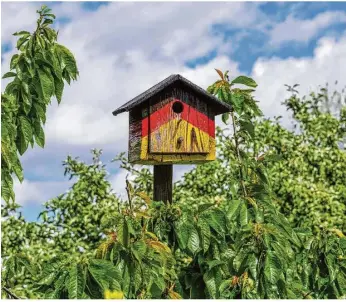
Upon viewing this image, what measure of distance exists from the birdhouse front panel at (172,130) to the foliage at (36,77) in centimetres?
40

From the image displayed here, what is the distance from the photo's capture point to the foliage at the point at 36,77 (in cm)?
279

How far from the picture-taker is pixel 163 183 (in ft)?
10.00

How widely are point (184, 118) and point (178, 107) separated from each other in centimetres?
7

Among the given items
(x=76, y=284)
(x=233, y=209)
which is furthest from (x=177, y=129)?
(x=76, y=284)

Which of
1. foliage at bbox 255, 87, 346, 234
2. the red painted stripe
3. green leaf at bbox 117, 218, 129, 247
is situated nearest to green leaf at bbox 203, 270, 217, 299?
green leaf at bbox 117, 218, 129, 247

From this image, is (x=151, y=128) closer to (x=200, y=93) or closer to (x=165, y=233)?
(x=200, y=93)

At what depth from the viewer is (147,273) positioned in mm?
2494

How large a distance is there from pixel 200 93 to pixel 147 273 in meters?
0.97

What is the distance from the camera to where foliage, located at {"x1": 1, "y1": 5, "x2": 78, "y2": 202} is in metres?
2.79

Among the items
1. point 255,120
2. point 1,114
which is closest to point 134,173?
point 255,120

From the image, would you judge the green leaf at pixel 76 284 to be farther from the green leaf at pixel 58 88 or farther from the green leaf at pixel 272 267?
the green leaf at pixel 58 88

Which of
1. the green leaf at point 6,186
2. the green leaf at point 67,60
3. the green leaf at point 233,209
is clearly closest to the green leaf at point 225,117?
the green leaf at point 233,209

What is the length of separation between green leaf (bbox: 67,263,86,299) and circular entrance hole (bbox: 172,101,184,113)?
1.06m

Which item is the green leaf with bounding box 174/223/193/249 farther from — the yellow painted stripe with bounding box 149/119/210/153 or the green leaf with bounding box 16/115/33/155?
the green leaf with bounding box 16/115/33/155
